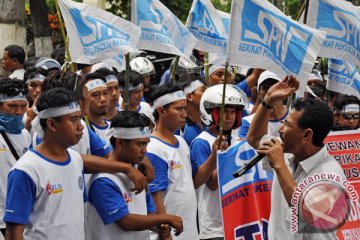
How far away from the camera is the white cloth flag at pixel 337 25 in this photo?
943cm

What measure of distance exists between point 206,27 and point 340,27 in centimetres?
249

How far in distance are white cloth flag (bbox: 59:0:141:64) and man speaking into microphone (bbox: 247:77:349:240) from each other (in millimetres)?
3424

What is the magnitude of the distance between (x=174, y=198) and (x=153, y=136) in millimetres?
570

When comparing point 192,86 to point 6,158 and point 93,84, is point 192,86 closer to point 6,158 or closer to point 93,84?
point 93,84

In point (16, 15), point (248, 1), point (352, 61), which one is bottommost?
point (16, 15)

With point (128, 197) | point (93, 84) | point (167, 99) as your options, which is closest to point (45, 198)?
point (128, 197)

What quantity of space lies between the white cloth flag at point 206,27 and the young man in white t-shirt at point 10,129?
387 centimetres

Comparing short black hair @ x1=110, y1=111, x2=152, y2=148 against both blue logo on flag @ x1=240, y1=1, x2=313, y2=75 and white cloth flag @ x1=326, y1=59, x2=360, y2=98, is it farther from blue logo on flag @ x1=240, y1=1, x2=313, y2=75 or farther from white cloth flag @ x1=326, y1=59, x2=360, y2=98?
white cloth flag @ x1=326, y1=59, x2=360, y2=98

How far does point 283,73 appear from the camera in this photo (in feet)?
25.9

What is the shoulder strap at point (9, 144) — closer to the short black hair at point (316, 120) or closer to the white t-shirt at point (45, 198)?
the white t-shirt at point (45, 198)

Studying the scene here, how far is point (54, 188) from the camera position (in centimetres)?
629

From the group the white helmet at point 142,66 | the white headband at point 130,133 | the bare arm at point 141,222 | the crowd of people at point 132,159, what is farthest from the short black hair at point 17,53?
the bare arm at point 141,222

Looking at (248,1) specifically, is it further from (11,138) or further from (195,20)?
(195,20)

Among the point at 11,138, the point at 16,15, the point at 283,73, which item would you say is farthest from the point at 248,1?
the point at 16,15
